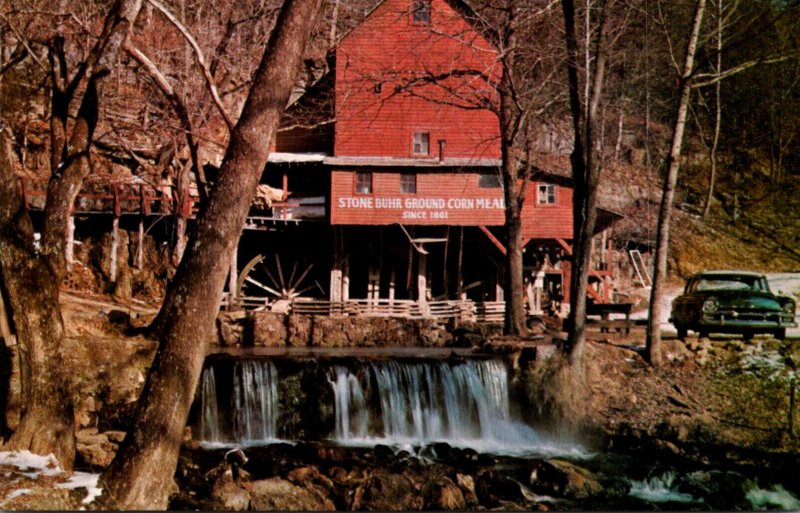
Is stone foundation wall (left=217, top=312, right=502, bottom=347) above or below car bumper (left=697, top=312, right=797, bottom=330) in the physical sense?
below

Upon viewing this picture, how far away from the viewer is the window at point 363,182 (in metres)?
30.5

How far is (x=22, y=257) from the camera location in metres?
8.98

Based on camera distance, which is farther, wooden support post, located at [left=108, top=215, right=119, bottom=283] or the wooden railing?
the wooden railing

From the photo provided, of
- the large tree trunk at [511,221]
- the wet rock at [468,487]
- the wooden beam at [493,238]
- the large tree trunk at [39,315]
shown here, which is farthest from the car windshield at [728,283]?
the large tree trunk at [39,315]

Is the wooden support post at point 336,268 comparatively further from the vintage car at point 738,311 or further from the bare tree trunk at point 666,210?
the bare tree trunk at point 666,210

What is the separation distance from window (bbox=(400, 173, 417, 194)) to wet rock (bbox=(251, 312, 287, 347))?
7310 mm

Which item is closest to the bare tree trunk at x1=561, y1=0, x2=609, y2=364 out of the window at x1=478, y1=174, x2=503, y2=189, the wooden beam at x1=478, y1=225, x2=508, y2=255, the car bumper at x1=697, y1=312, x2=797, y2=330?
the car bumper at x1=697, y1=312, x2=797, y2=330

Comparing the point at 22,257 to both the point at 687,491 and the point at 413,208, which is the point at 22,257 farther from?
the point at 413,208

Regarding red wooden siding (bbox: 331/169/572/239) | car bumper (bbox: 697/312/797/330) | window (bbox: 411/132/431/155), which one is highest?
window (bbox: 411/132/431/155)

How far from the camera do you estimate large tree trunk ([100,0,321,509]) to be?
7426 mm

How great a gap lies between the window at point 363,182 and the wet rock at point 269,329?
6393 millimetres

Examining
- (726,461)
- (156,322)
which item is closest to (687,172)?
(726,461)

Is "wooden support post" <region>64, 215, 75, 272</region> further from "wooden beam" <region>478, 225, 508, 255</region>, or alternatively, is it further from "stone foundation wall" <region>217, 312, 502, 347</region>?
"wooden beam" <region>478, 225, 508, 255</region>

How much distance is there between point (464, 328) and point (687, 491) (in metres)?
15.9
